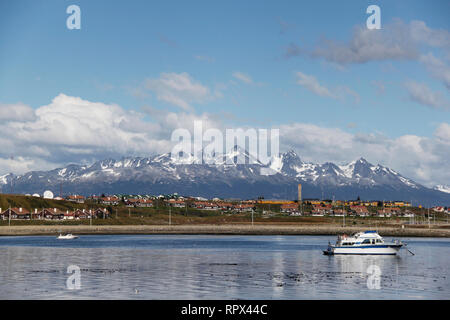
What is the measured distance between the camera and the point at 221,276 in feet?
232

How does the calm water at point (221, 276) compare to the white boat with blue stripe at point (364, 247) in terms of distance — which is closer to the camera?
the calm water at point (221, 276)

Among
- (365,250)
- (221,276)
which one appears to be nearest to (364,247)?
(365,250)

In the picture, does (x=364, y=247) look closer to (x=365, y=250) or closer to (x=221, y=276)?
(x=365, y=250)

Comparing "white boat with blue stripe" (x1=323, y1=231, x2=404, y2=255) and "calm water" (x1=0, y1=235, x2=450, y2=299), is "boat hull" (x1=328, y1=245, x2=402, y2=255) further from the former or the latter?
"calm water" (x1=0, y1=235, x2=450, y2=299)

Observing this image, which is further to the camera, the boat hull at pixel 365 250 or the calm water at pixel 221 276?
the boat hull at pixel 365 250

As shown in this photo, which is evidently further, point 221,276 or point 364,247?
point 364,247

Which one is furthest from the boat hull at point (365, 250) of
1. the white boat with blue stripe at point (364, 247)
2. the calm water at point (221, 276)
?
the calm water at point (221, 276)

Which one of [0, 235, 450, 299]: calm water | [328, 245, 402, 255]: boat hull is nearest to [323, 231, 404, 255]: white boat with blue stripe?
[328, 245, 402, 255]: boat hull

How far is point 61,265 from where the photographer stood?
83500mm

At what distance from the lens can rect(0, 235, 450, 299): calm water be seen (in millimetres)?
56375

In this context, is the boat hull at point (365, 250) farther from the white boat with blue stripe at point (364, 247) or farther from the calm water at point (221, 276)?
the calm water at point (221, 276)

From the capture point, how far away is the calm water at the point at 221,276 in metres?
56.4

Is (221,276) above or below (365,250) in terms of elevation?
above
